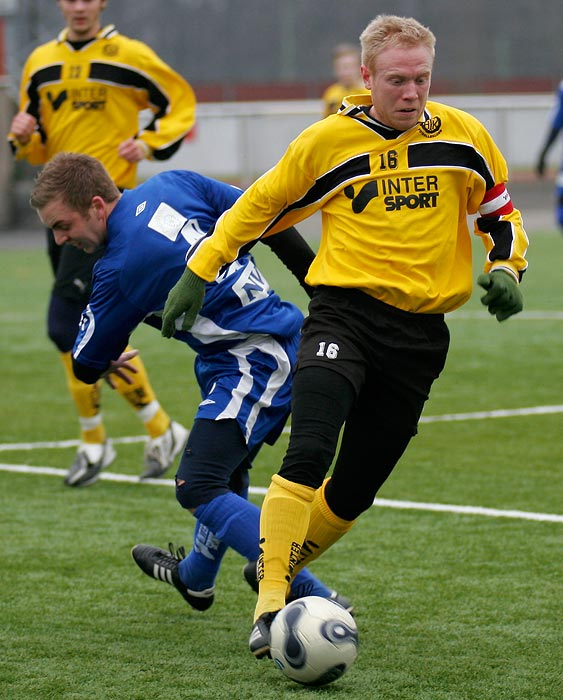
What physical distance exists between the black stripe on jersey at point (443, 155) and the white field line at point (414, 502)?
2188 mm

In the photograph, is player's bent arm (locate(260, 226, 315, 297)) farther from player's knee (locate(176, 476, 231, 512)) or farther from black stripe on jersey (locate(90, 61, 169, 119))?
black stripe on jersey (locate(90, 61, 169, 119))

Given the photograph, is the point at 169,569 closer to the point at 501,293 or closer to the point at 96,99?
the point at 501,293

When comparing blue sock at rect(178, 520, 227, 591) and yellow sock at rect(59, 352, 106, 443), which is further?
yellow sock at rect(59, 352, 106, 443)

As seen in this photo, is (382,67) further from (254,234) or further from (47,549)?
(47,549)

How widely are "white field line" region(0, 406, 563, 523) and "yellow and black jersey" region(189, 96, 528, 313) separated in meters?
2.01

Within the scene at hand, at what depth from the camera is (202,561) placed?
4.66 m

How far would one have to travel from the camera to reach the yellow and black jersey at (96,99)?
7680 millimetres

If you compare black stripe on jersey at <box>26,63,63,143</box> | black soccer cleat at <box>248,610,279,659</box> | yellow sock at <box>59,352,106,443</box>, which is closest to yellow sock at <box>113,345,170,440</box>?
yellow sock at <box>59,352,106,443</box>

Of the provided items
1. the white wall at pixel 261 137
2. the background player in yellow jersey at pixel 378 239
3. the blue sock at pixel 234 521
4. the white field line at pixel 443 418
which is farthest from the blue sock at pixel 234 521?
the white wall at pixel 261 137

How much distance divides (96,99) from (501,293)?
4064 mm

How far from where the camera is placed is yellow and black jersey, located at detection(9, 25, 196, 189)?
7.68 meters

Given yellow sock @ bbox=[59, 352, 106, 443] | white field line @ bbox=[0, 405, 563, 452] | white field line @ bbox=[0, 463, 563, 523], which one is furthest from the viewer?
white field line @ bbox=[0, 405, 563, 452]

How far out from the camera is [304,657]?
3744 mm

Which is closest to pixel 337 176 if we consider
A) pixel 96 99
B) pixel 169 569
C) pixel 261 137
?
pixel 169 569
